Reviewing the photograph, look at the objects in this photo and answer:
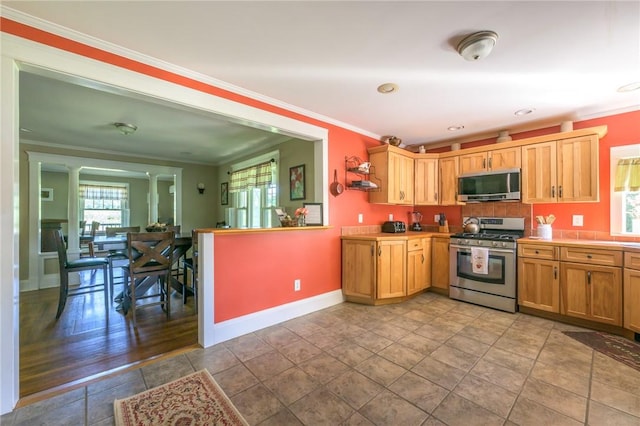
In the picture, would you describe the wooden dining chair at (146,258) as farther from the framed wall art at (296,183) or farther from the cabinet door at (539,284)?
the cabinet door at (539,284)

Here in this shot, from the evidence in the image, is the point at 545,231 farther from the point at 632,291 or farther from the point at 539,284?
the point at 632,291

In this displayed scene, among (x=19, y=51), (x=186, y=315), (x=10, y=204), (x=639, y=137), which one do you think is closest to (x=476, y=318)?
(x=639, y=137)

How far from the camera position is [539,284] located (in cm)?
309

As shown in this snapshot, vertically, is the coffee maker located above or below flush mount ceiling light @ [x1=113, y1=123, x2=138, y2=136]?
below

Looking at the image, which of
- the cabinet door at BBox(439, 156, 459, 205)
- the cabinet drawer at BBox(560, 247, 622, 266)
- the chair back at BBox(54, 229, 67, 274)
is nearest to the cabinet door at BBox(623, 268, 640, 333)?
the cabinet drawer at BBox(560, 247, 622, 266)

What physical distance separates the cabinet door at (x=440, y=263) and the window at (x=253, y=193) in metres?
2.71

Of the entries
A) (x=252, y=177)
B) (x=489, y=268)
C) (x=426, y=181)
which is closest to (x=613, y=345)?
(x=489, y=268)

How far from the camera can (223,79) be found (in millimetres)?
2512

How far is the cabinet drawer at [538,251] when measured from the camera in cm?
302

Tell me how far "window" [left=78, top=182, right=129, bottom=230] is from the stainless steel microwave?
385 inches

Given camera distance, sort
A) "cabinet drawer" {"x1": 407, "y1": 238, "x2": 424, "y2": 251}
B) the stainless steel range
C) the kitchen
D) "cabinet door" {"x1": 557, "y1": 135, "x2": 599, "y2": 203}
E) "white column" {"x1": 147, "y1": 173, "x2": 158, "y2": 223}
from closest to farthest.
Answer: the kitchen
"cabinet door" {"x1": 557, "y1": 135, "x2": 599, "y2": 203}
the stainless steel range
"cabinet drawer" {"x1": 407, "y1": 238, "x2": 424, "y2": 251}
"white column" {"x1": 147, "y1": 173, "x2": 158, "y2": 223}

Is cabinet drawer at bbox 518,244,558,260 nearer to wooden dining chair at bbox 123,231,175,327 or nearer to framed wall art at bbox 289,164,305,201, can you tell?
framed wall art at bbox 289,164,305,201

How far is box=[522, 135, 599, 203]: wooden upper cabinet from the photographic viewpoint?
3021 millimetres

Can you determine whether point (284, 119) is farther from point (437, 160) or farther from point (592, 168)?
point (592, 168)
